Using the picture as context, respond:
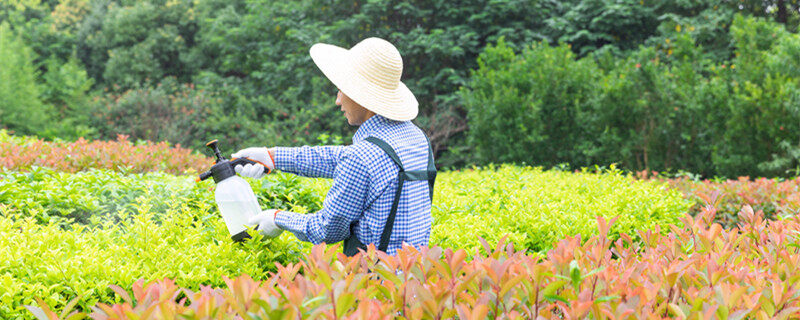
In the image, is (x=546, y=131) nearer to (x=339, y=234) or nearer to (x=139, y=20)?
(x=339, y=234)

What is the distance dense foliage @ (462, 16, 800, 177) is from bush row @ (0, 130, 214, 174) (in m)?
4.93

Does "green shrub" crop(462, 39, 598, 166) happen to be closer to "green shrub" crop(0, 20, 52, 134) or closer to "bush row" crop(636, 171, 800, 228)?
"bush row" crop(636, 171, 800, 228)

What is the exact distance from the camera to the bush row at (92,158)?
521cm

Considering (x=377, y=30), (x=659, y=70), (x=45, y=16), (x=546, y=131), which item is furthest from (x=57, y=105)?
(x=659, y=70)

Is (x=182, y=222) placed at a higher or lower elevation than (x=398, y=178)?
lower

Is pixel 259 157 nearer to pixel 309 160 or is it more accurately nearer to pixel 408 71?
pixel 309 160

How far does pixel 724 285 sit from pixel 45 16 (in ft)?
67.2

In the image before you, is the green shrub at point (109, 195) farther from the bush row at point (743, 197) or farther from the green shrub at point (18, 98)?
the green shrub at point (18, 98)

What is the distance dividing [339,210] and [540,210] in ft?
5.77

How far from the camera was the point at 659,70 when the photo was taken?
29.2 feet

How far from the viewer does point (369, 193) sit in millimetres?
2344

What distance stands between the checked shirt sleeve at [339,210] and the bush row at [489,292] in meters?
0.30

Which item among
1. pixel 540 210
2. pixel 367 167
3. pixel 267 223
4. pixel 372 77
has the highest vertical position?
pixel 372 77

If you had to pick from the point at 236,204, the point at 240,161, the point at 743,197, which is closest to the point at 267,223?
the point at 236,204
